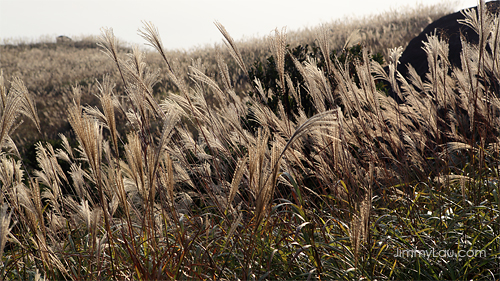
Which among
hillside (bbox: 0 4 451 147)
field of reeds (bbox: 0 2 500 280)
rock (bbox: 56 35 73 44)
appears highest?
rock (bbox: 56 35 73 44)

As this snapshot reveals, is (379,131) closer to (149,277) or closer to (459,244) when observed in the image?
(459,244)

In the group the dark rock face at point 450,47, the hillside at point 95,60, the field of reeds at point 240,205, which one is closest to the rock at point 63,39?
the hillside at point 95,60

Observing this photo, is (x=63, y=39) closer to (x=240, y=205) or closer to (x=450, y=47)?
(x=450, y=47)

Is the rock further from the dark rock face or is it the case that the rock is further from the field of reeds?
the field of reeds

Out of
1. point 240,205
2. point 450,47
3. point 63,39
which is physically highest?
point 63,39

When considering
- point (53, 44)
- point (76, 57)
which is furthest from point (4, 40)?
point (76, 57)

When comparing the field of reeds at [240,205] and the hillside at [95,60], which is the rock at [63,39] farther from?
the field of reeds at [240,205]

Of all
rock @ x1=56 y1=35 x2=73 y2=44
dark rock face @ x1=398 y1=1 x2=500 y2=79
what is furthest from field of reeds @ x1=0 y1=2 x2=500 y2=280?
rock @ x1=56 y1=35 x2=73 y2=44

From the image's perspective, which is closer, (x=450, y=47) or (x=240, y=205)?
(x=240, y=205)

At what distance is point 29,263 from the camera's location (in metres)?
2.71

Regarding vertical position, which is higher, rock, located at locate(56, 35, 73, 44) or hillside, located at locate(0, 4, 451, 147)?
rock, located at locate(56, 35, 73, 44)

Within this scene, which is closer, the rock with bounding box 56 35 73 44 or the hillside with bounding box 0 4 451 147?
the hillside with bounding box 0 4 451 147

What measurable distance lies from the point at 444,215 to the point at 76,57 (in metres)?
25.8

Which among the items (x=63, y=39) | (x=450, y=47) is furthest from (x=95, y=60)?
(x=450, y=47)
